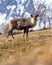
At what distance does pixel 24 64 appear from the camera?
3242 mm

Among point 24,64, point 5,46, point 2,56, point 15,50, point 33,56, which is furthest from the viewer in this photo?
point 5,46

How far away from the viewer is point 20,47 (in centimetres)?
1531

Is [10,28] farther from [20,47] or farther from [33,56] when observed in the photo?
[33,56]

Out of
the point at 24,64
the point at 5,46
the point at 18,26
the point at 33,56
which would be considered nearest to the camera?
the point at 24,64

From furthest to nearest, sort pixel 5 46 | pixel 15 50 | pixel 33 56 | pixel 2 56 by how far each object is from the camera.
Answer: pixel 5 46 → pixel 15 50 → pixel 2 56 → pixel 33 56

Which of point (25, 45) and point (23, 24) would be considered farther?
point (23, 24)

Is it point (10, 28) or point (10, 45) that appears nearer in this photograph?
point (10, 45)

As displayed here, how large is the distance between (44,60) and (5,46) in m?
12.8

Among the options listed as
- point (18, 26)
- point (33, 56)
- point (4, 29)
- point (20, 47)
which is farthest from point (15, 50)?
point (33, 56)

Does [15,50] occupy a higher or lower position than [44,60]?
lower

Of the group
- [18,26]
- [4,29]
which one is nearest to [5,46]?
[18,26]

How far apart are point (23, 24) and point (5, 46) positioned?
578 centimetres

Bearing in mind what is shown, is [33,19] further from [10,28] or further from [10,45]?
[10,45]

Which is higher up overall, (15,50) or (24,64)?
(24,64)
